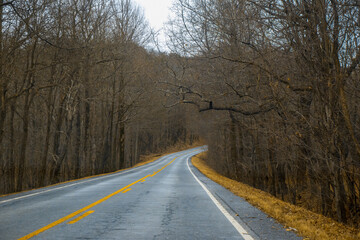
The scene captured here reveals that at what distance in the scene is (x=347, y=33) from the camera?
8.48 m

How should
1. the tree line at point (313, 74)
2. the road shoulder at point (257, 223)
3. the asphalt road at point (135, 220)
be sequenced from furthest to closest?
1. the tree line at point (313, 74)
2. the road shoulder at point (257, 223)
3. the asphalt road at point (135, 220)

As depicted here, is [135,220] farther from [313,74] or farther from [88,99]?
[88,99]

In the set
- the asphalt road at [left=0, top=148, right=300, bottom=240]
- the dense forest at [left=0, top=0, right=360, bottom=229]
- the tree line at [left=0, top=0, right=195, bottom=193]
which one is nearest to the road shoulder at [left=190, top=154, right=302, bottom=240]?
the asphalt road at [left=0, top=148, right=300, bottom=240]

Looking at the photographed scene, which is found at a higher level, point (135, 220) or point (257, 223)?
point (135, 220)

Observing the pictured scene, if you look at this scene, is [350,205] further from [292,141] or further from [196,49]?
[196,49]

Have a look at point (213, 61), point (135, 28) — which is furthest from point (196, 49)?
point (135, 28)

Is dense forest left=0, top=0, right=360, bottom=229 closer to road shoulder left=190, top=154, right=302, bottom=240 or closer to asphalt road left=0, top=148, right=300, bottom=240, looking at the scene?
road shoulder left=190, top=154, right=302, bottom=240

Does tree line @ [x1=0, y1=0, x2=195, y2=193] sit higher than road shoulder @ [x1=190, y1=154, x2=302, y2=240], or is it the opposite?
tree line @ [x1=0, y1=0, x2=195, y2=193]

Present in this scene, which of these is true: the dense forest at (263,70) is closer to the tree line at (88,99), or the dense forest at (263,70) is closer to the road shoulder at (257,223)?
the tree line at (88,99)

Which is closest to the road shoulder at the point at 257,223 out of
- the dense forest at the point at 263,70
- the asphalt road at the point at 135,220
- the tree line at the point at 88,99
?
the asphalt road at the point at 135,220

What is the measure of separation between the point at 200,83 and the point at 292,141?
7049mm

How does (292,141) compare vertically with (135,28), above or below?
below

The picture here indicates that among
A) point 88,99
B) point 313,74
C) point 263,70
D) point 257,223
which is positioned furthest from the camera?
point 88,99

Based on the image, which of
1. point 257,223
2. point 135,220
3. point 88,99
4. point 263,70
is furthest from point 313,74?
point 88,99
